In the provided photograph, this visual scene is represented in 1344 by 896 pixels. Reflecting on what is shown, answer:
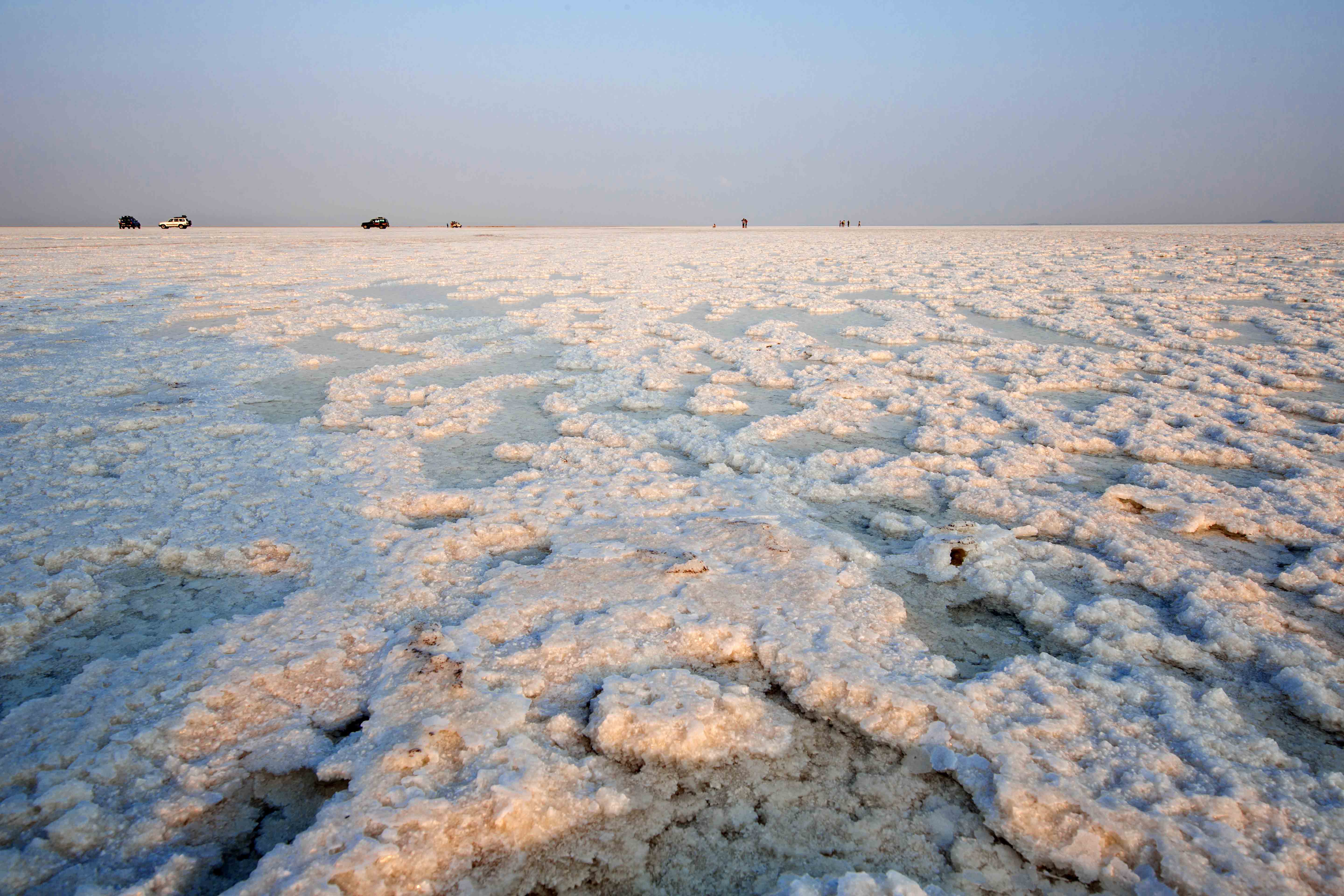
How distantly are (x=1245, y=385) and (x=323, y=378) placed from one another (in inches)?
184

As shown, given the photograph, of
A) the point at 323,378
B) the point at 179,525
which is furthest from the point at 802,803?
the point at 323,378

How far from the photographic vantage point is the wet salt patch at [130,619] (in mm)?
1302

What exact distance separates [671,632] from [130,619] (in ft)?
3.98

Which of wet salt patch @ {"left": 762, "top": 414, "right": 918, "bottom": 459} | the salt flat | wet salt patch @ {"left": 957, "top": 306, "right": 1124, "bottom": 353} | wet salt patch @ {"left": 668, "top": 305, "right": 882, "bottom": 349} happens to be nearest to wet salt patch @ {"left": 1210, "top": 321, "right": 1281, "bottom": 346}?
wet salt patch @ {"left": 957, "top": 306, "right": 1124, "bottom": 353}

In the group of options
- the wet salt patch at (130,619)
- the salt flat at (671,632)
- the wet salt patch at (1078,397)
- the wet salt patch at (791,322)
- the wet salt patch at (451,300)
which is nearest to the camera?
the salt flat at (671,632)

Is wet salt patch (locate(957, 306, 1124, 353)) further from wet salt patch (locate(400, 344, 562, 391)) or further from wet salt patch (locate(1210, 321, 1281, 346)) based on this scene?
wet salt patch (locate(400, 344, 562, 391))

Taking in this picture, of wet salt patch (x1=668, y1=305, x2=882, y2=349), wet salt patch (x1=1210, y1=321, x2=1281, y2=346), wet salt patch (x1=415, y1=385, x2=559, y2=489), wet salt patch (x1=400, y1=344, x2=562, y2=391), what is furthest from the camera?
wet salt patch (x1=668, y1=305, x2=882, y2=349)

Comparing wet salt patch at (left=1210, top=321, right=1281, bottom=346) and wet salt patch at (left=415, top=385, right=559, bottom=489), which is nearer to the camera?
wet salt patch at (left=415, top=385, right=559, bottom=489)

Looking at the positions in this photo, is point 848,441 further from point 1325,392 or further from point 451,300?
point 451,300

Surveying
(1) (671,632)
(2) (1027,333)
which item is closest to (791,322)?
(2) (1027,333)

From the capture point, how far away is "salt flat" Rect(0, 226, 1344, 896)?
3.19ft

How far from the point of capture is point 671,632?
141cm

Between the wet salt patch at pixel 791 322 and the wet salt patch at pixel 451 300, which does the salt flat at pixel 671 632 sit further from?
the wet salt patch at pixel 451 300

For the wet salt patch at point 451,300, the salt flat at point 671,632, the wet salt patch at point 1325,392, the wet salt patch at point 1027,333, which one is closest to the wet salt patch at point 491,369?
the salt flat at point 671,632
